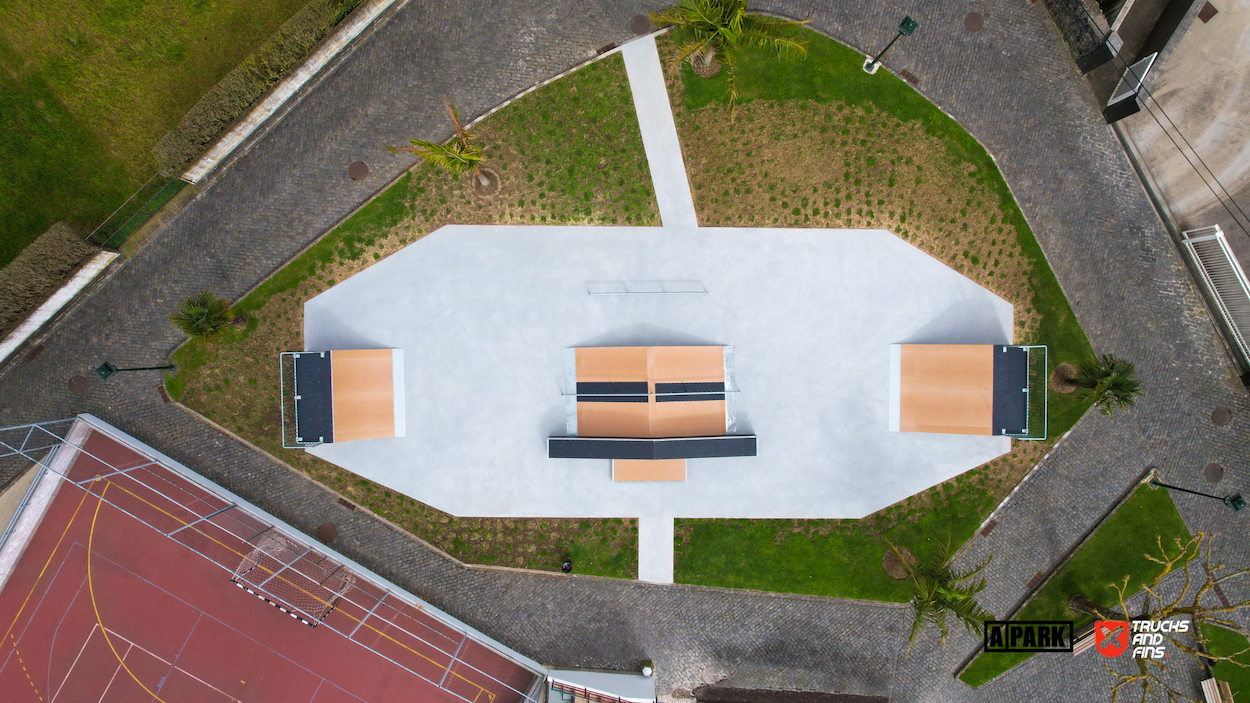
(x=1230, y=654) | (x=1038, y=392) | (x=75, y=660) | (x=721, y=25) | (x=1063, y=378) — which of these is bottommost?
(x=75, y=660)

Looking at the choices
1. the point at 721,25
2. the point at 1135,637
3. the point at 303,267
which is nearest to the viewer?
the point at 721,25

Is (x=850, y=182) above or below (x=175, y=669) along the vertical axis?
above

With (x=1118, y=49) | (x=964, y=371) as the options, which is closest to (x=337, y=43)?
(x=964, y=371)

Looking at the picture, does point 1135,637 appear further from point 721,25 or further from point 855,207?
point 721,25

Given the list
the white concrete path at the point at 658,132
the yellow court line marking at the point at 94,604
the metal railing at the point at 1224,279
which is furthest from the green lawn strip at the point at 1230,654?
the yellow court line marking at the point at 94,604

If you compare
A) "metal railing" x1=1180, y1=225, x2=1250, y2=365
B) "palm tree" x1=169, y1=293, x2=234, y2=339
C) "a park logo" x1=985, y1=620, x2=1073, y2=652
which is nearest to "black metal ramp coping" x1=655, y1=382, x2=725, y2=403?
"a park logo" x1=985, y1=620, x2=1073, y2=652

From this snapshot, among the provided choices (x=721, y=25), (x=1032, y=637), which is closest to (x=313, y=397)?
(x=721, y=25)

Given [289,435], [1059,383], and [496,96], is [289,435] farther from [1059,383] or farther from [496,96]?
[1059,383]
